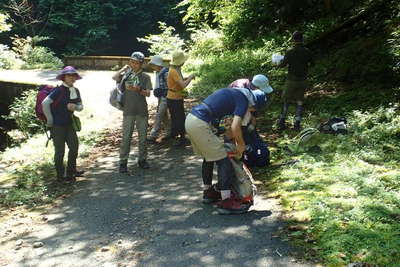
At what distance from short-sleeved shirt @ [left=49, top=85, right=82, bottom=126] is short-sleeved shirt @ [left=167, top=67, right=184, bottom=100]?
1.87 metres

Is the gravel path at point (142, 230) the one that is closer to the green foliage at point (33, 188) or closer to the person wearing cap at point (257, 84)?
the green foliage at point (33, 188)

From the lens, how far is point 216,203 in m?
6.25

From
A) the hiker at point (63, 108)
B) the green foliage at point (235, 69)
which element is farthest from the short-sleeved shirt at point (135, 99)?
the green foliage at point (235, 69)

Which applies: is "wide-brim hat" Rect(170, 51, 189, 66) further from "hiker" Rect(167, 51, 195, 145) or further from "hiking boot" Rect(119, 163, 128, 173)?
"hiking boot" Rect(119, 163, 128, 173)

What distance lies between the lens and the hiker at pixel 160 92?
8.58 m

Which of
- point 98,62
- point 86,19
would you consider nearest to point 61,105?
point 98,62

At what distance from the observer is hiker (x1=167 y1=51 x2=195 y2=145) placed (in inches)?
323

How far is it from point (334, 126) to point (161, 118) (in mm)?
3470

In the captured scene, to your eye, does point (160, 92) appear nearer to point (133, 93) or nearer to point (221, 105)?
point (133, 93)

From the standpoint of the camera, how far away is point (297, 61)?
29.3 feet

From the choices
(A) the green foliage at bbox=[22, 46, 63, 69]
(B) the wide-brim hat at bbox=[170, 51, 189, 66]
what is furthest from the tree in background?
(B) the wide-brim hat at bbox=[170, 51, 189, 66]

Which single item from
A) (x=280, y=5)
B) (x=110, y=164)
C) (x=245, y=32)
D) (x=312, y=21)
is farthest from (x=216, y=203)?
(x=245, y=32)

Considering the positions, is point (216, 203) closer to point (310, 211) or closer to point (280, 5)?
point (310, 211)

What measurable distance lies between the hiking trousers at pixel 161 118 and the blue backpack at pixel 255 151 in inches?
100
